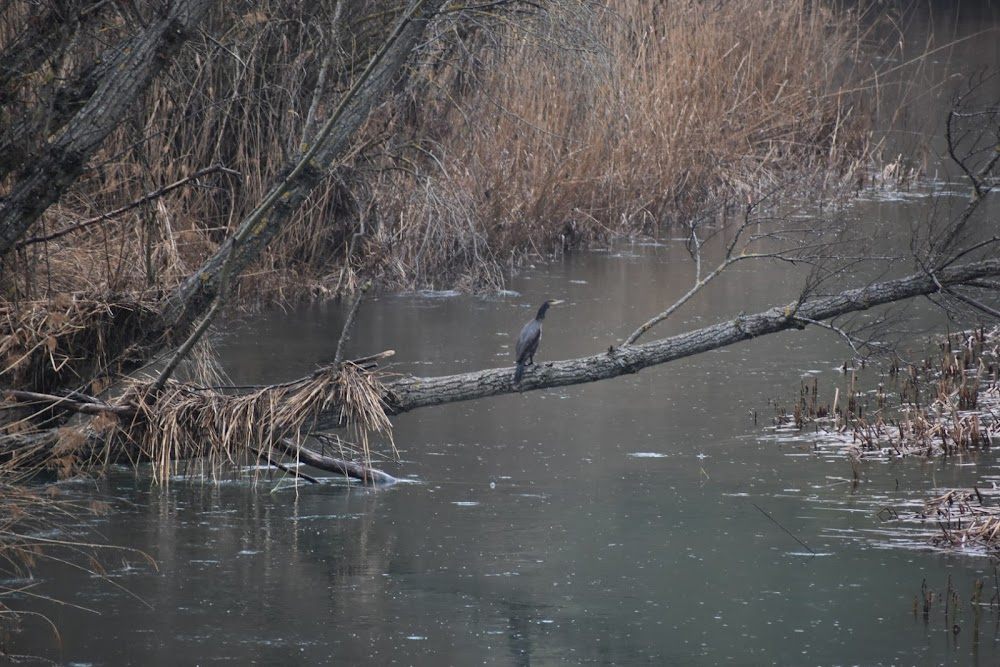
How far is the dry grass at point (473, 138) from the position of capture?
26.2ft

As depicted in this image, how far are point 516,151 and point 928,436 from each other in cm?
565

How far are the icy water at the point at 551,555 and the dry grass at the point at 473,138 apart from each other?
4.25 feet

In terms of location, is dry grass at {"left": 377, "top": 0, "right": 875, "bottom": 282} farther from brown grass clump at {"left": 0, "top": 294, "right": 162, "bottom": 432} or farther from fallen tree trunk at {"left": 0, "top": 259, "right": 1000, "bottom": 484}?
brown grass clump at {"left": 0, "top": 294, "right": 162, "bottom": 432}

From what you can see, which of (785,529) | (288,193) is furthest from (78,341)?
(785,529)

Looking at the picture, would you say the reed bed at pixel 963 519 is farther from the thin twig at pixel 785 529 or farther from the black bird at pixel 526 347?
the black bird at pixel 526 347

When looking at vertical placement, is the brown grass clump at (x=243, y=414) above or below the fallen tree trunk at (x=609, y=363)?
below

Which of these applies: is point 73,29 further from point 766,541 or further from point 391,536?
point 766,541

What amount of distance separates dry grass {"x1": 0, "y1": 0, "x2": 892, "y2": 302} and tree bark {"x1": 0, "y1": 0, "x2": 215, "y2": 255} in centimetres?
79

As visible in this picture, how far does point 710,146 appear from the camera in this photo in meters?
13.8

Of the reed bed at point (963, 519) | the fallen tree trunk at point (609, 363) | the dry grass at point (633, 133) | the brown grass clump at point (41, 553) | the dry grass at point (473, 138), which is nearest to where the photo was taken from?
the brown grass clump at point (41, 553)

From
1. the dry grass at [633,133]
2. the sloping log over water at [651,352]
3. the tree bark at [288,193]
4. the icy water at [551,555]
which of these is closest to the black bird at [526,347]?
the sloping log over water at [651,352]

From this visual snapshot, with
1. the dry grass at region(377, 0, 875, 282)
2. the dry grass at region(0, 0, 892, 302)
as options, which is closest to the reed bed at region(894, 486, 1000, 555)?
the dry grass at region(0, 0, 892, 302)

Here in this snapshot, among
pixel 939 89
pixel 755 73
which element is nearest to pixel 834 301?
pixel 755 73

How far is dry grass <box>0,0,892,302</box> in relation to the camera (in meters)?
7.98
